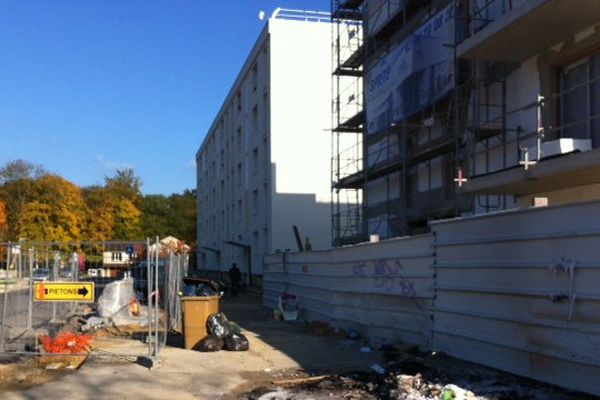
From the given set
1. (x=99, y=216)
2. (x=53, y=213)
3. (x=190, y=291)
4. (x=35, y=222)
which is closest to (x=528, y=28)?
(x=190, y=291)

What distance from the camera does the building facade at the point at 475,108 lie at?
10508mm

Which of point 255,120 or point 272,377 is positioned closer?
point 272,377

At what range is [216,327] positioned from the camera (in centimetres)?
1322

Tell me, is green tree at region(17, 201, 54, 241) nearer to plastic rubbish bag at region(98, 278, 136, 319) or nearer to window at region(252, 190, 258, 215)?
window at region(252, 190, 258, 215)

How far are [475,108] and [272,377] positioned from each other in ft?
22.1

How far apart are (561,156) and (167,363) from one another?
708 centimetres

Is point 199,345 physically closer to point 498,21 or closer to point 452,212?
point 452,212

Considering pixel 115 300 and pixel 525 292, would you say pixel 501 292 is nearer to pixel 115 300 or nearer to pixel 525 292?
pixel 525 292

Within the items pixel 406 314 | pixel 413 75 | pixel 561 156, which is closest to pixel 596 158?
pixel 561 156

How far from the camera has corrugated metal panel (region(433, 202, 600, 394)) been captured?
24.0 feet

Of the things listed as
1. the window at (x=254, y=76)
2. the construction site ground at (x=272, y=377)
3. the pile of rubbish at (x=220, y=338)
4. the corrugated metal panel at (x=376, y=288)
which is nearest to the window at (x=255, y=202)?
the window at (x=254, y=76)

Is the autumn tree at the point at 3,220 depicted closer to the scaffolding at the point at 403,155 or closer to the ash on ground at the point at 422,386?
the scaffolding at the point at 403,155

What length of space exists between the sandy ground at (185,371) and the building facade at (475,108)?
410 cm

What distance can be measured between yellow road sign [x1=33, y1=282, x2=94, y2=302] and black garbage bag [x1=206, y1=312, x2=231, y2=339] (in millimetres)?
2517
